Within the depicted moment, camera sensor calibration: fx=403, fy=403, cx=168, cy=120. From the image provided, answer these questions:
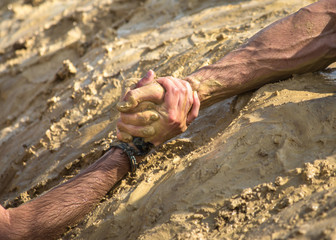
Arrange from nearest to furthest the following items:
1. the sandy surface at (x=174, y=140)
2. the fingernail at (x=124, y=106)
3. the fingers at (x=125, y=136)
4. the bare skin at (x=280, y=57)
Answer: the sandy surface at (x=174, y=140) → the fingernail at (x=124, y=106) → the fingers at (x=125, y=136) → the bare skin at (x=280, y=57)

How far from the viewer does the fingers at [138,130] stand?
7.03 feet

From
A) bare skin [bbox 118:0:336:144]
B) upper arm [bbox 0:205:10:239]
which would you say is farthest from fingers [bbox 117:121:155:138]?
upper arm [bbox 0:205:10:239]

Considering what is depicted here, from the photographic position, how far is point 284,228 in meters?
1.42

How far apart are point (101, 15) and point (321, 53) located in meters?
2.90

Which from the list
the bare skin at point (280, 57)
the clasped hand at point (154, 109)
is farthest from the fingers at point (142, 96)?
the bare skin at point (280, 57)

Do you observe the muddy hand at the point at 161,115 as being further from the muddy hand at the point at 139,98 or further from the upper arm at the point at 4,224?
the upper arm at the point at 4,224

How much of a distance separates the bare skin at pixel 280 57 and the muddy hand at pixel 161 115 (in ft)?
0.74

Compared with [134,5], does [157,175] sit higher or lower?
lower

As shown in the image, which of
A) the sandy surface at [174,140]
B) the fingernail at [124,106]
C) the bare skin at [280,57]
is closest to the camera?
the sandy surface at [174,140]

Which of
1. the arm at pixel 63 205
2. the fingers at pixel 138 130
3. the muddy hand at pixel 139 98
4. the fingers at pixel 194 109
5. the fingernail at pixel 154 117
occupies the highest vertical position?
the muddy hand at pixel 139 98

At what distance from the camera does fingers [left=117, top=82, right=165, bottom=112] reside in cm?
208

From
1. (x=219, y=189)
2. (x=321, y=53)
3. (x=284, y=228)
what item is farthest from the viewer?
(x=321, y=53)

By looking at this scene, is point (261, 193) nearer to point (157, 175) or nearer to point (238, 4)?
point (157, 175)

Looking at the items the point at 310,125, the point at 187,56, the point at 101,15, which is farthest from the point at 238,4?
the point at 310,125
